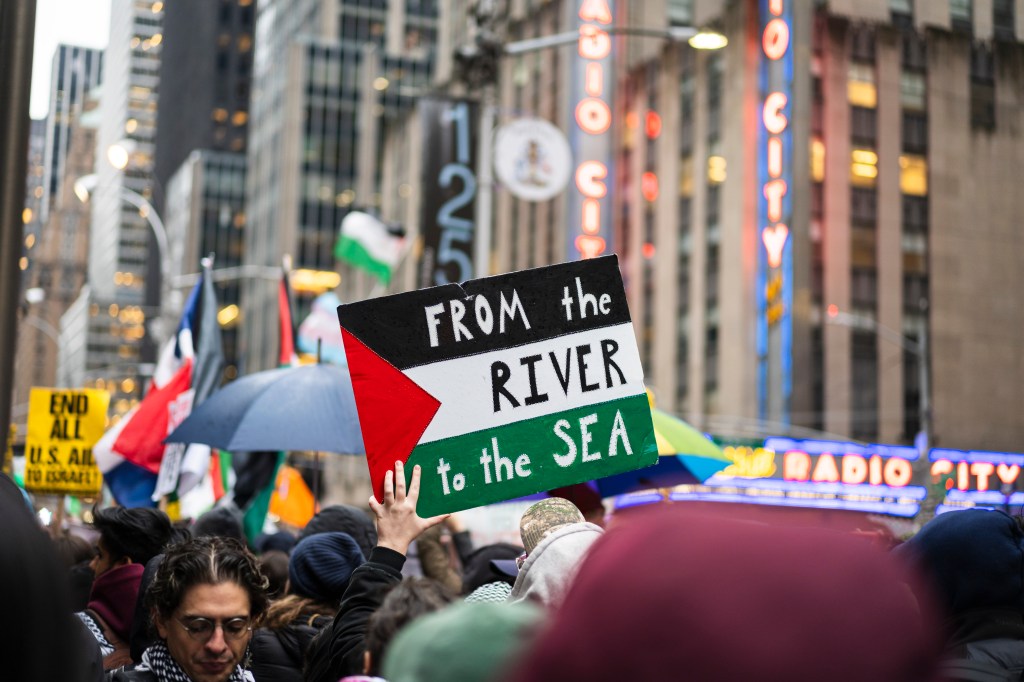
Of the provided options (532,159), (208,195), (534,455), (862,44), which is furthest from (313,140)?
(534,455)

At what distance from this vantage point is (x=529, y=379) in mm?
5523

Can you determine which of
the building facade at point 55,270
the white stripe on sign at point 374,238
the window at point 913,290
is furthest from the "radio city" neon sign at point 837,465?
the window at point 913,290

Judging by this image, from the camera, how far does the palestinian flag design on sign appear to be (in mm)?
5227

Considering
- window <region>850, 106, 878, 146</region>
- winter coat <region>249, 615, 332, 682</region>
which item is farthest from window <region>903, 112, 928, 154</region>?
winter coat <region>249, 615, 332, 682</region>

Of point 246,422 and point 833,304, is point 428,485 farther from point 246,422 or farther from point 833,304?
point 833,304

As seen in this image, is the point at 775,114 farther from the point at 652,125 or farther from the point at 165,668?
the point at 165,668

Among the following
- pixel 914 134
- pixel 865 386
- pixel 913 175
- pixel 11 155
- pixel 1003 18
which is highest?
pixel 1003 18

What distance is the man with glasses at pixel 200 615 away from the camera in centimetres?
444

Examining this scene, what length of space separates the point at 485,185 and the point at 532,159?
6.08m

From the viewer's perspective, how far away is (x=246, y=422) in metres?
9.57

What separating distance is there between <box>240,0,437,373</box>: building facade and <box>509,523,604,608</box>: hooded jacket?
100 m

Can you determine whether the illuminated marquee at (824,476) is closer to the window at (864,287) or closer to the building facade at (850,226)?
the building facade at (850,226)

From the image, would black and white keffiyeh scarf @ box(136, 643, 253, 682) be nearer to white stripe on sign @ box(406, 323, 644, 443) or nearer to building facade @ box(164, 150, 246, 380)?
white stripe on sign @ box(406, 323, 644, 443)

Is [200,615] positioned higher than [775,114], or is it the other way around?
[775,114]
